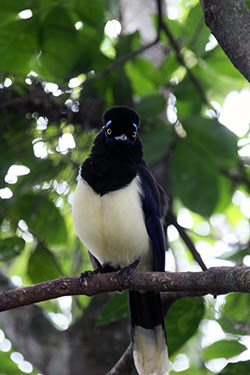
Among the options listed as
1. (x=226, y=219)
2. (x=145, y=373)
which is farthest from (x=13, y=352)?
(x=226, y=219)

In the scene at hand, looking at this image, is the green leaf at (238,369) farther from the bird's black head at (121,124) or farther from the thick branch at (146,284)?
the bird's black head at (121,124)

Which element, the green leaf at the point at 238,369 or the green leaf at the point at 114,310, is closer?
the green leaf at the point at 238,369

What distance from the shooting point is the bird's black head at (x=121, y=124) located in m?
3.54

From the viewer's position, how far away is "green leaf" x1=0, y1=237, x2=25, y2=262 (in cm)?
354

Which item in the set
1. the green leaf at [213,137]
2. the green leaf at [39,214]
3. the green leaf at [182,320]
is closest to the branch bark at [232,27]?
the green leaf at [213,137]

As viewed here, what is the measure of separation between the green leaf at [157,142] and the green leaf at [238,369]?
4.64ft

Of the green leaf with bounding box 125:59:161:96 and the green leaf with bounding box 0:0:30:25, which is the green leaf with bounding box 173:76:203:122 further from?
the green leaf with bounding box 0:0:30:25

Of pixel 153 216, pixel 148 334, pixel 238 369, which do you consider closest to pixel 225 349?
pixel 238 369

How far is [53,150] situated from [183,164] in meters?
1.02

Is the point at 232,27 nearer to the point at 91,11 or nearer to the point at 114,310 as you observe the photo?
the point at 91,11

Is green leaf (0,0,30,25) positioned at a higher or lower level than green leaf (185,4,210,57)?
higher

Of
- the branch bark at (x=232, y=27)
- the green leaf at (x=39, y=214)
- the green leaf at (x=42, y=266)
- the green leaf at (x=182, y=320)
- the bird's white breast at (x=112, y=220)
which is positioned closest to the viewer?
the branch bark at (x=232, y=27)

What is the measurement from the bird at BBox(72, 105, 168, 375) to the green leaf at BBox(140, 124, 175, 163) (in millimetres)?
100

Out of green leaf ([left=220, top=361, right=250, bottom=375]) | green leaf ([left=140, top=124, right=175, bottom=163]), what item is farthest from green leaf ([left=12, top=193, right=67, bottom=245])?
green leaf ([left=220, top=361, right=250, bottom=375])
